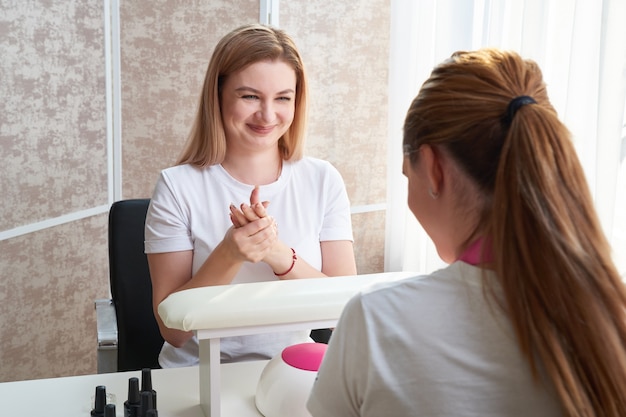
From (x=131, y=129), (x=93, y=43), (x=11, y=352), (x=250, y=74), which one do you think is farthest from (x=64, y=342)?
(x=250, y=74)

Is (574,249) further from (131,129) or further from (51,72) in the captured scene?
(131,129)

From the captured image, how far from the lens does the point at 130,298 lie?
7.09 feet

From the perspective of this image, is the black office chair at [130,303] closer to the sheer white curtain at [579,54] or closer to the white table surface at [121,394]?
the white table surface at [121,394]

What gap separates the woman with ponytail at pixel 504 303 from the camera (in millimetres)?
853

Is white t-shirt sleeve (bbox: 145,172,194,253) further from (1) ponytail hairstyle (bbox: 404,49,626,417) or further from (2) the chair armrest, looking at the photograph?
(1) ponytail hairstyle (bbox: 404,49,626,417)

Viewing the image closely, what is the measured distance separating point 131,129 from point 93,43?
401mm

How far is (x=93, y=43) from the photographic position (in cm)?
300

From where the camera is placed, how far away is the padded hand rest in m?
1.25

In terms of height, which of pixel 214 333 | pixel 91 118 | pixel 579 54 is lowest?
pixel 214 333

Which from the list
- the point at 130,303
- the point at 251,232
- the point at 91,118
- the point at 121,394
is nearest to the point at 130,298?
the point at 130,303

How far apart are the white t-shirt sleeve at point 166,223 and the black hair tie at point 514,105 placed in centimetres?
117

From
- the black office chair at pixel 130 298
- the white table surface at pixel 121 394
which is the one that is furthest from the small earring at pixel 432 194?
the black office chair at pixel 130 298

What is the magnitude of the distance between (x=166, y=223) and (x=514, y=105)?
47.3 inches

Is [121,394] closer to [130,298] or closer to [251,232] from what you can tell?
[251,232]
